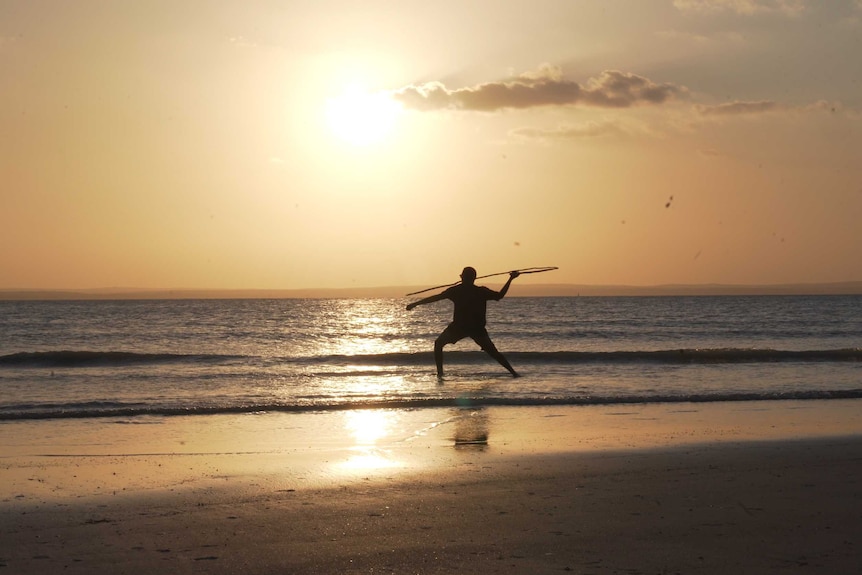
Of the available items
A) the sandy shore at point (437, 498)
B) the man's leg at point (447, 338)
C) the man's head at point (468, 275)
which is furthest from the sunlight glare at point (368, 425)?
the man's head at point (468, 275)

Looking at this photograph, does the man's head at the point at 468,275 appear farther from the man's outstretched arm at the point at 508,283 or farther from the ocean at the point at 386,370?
the ocean at the point at 386,370

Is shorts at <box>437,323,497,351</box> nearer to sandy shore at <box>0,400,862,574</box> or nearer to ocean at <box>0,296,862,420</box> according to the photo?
ocean at <box>0,296,862,420</box>

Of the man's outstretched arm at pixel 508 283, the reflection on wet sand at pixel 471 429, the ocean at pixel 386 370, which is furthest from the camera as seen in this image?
the man's outstretched arm at pixel 508 283

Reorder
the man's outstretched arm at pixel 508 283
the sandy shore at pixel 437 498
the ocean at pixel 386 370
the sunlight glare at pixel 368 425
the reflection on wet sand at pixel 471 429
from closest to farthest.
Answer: the sandy shore at pixel 437 498 < the reflection on wet sand at pixel 471 429 < the sunlight glare at pixel 368 425 < the ocean at pixel 386 370 < the man's outstretched arm at pixel 508 283

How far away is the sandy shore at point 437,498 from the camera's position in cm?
503

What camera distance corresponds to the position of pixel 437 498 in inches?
256

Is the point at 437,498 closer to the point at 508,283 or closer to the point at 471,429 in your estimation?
the point at 471,429

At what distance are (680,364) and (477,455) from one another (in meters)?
14.8

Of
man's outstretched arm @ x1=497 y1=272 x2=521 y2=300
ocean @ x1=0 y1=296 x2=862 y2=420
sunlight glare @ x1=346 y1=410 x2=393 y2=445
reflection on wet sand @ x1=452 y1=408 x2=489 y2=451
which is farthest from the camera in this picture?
man's outstretched arm @ x1=497 y1=272 x2=521 y2=300

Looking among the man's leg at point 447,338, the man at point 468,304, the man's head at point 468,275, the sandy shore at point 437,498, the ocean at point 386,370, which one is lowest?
the ocean at point 386,370

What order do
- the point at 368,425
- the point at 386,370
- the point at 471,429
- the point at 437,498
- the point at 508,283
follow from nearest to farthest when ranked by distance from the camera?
the point at 437,498
the point at 471,429
the point at 368,425
the point at 508,283
the point at 386,370

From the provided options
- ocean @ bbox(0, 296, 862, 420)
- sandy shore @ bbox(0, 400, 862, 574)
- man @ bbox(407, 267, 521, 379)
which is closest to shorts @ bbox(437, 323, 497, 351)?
man @ bbox(407, 267, 521, 379)

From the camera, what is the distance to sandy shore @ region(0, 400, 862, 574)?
503 cm

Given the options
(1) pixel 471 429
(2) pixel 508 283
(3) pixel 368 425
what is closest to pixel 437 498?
(1) pixel 471 429
